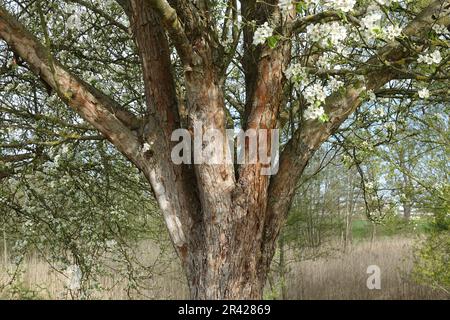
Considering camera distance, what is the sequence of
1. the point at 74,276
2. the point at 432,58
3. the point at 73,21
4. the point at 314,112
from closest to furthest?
the point at 314,112, the point at 432,58, the point at 73,21, the point at 74,276

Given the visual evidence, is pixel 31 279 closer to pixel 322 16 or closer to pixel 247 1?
pixel 247 1

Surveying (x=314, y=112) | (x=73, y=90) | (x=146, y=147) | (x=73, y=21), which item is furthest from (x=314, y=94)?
(x=73, y=21)

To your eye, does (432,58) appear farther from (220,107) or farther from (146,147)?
(146,147)

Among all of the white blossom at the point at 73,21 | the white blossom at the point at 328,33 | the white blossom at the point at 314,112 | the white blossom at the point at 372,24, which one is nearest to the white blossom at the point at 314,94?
the white blossom at the point at 314,112

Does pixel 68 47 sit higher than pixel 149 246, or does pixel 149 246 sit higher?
pixel 68 47

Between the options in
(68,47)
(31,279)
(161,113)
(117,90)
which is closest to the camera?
(161,113)

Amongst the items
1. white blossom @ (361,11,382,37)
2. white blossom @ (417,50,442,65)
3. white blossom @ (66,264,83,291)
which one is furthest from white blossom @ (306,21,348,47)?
white blossom @ (66,264,83,291)

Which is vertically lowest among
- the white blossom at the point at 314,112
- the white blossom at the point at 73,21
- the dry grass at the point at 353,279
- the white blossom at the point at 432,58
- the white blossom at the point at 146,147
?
the dry grass at the point at 353,279

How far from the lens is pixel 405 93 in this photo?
4.11 meters

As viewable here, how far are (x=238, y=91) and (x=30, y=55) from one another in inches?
108

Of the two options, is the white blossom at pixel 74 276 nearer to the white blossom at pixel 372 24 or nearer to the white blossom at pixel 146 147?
the white blossom at pixel 146 147

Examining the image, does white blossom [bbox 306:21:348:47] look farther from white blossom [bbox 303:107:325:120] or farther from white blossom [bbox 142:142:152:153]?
white blossom [bbox 142:142:152:153]

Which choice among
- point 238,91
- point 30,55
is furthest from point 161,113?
point 238,91

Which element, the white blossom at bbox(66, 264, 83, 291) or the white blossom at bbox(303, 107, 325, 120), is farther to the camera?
the white blossom at bbox(66, 264, 83, 291)
